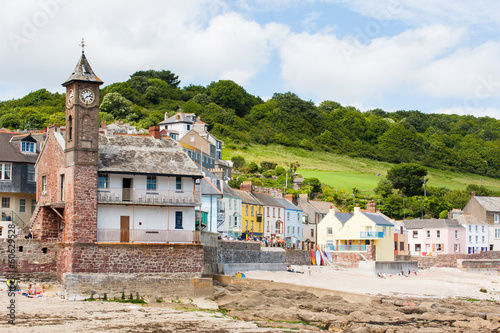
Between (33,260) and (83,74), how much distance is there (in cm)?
1023

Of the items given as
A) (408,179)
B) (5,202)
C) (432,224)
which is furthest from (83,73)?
(408,179)

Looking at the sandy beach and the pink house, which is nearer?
the sandy beach

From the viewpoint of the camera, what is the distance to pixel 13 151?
38.2m

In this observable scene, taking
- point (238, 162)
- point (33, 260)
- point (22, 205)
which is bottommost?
point (33, 260)

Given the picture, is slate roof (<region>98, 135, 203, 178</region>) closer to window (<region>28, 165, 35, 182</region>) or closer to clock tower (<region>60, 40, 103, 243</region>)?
clock tower (<region>60, 40, 103, 243</region>)

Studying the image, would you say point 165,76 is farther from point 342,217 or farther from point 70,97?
point 70,97

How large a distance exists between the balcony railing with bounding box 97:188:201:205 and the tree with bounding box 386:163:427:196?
229 feet

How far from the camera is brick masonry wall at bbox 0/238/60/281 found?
32.6 m

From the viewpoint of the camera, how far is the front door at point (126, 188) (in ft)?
111

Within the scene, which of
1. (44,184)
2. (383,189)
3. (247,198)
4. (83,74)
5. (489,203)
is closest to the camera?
(83,74)

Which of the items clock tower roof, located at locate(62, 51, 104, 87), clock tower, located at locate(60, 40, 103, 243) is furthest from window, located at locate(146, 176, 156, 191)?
clock tower roof, located at locate(62, 51, 104, 87)

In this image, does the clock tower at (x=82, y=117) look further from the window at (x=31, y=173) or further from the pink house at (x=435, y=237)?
the pink house at (x=435, y=237)

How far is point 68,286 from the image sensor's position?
3097 cm

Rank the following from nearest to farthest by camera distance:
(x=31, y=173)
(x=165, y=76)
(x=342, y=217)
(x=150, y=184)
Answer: (x=150, y=184), (x=31, y=173), (x=342, y=217), (x=165, y=76)
